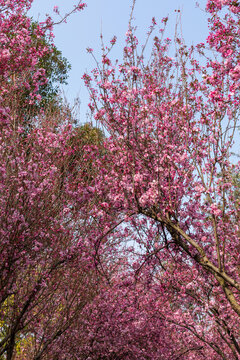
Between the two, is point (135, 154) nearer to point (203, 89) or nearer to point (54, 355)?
point (203, 89)

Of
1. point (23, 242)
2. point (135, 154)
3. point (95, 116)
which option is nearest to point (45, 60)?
point (95, 116)

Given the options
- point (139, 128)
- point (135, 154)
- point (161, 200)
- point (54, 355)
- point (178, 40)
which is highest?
point (178, 40)

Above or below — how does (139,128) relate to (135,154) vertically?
above

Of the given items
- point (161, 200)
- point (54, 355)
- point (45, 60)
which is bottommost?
point (54, 355)

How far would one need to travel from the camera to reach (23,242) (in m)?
6.54

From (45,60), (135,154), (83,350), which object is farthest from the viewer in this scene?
(45,60)

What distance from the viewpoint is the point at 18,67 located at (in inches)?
276

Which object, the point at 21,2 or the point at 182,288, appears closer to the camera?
the point at 21,2

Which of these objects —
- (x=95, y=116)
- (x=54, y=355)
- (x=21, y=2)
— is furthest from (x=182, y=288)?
(x=21, y=2)

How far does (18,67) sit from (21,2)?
131 centimetres

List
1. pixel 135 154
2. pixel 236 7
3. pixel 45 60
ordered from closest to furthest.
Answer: pixel 236 7 < pixel 135 154 < pixel 45 60

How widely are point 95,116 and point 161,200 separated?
2.74 meters

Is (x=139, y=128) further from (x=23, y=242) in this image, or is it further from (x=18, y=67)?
(x=23, y=242)

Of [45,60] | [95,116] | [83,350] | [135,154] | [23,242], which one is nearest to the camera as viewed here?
[23,242]
